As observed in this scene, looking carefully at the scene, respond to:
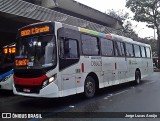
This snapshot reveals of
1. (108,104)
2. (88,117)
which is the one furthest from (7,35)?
(88,117)

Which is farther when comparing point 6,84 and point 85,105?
point 6,84

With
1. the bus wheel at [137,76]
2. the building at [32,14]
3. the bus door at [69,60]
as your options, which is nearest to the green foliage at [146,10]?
the building at [32,14]

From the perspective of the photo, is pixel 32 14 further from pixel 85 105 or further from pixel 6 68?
pixel 85 105

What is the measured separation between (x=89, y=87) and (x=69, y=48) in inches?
79.1

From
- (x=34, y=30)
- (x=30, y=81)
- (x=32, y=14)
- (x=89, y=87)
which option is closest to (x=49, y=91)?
(x=30, y=81)

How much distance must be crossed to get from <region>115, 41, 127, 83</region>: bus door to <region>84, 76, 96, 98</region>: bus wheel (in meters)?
2.66

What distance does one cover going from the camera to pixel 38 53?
830 cm

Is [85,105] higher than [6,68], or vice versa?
[6,68]

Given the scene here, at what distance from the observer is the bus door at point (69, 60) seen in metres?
8.45

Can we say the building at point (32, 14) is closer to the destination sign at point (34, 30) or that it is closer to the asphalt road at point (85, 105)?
the destination sign at point (34, 30)

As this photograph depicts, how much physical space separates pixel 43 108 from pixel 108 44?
4.99 m

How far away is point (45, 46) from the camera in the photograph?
8320mm

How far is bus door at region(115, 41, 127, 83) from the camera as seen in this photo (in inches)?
496

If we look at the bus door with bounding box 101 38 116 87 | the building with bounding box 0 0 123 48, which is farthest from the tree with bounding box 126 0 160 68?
the bus door with bounding box 101 38 116 87
